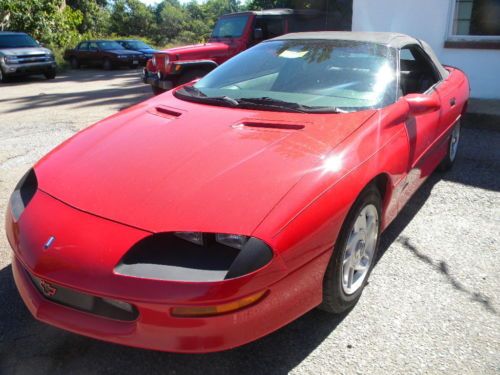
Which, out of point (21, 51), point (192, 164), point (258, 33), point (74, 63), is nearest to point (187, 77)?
point (258, 33)

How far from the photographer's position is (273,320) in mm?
1847

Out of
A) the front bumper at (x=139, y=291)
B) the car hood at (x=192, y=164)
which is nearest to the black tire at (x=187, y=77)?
the car hood at (x=192, y=164)

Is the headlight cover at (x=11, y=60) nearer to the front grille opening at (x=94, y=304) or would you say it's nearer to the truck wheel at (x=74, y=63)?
the truck wheel at (x=74, y=63)

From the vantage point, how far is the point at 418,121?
9.71ft

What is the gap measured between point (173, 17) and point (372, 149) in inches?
3041

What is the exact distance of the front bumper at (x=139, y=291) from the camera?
1.68 meters

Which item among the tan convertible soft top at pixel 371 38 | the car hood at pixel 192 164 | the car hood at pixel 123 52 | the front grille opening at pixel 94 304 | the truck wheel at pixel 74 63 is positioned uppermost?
the tan convertible soft top at pixel 371 38

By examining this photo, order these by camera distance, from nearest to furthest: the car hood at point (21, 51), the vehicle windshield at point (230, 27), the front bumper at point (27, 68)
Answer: the vehicle windshield at point (230, 27) < the front bumper at point (27, 68) < the car hood at point (21, 51)

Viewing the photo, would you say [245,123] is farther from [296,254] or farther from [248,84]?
[296,254]

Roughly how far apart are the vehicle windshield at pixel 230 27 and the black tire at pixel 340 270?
297 inches

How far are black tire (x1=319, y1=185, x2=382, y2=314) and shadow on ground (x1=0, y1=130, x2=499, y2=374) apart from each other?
0.40 ft

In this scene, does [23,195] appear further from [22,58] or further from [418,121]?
[22,58]

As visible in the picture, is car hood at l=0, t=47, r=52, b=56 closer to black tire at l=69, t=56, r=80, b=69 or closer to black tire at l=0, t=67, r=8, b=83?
black tire at l=0, t=67, r=8, b=83

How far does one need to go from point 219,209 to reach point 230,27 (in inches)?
328
